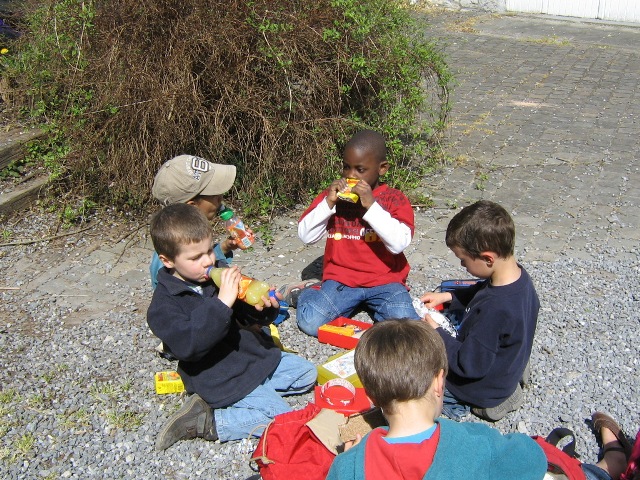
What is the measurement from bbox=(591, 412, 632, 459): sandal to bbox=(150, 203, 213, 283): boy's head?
Answer: 80.0 inches

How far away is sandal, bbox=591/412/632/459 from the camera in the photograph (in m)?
3.26

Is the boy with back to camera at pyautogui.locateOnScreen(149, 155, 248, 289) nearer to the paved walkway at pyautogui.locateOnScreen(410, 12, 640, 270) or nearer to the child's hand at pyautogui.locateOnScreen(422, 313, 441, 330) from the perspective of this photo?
the child's hand at pyautogui.locateOnScreen(422, 313, 441, 330)

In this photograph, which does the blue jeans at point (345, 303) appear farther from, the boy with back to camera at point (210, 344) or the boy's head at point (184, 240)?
the boy's head at point (184, 240)

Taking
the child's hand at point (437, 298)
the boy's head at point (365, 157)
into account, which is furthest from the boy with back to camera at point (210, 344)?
the boy's head at point (365, 157)

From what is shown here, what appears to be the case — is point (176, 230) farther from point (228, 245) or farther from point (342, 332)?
point (342, 332)

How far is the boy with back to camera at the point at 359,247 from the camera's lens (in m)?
4.29

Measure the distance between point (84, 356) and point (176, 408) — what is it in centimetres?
84

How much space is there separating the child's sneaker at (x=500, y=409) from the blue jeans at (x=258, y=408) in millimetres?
955

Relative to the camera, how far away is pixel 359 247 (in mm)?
4520

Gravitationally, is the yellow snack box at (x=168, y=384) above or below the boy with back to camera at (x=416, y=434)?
below

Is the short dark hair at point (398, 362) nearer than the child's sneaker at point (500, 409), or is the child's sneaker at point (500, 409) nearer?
the short dark hair at point (398, 362)

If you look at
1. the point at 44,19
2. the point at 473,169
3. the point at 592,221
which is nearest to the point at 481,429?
the point at 592,221

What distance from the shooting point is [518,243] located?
217 inches

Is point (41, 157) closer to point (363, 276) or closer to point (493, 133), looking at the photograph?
point (363, 276)
